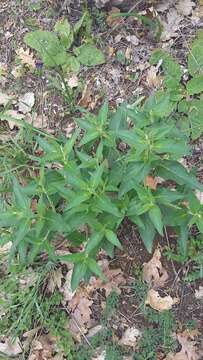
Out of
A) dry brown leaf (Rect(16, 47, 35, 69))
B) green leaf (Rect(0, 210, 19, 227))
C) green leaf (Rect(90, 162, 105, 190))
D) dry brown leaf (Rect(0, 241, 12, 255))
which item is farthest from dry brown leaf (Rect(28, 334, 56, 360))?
dry brown leaf (Rect(16, 47, 35, 69))

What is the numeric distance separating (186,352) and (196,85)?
5.64ft

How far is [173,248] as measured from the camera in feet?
11.1

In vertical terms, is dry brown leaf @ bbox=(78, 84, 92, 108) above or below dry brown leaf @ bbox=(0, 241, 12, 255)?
above

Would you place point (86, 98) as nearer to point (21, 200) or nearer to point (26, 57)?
point (26, 57)

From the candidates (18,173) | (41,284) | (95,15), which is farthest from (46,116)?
(41,284)

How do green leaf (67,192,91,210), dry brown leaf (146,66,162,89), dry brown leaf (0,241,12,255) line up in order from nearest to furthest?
green leaf (67,192,91,210) → dry brown leaf (0,241,12,255) → dry brown leaf (146,66,162,89)

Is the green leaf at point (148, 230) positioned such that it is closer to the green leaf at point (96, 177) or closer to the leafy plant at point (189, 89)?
the green leaf at point (96, 177)

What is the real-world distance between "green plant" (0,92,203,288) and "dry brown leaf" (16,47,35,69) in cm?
134

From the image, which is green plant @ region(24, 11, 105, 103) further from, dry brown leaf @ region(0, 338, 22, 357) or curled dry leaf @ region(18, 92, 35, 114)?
dry brown leaf @ region(0, 338, 22, 357)

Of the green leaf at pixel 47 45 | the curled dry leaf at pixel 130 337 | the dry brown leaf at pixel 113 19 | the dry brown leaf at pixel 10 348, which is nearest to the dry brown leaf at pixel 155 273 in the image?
the curled dry leaf at pixel 130 337

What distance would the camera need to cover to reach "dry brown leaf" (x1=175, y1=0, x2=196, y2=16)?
12.8ft

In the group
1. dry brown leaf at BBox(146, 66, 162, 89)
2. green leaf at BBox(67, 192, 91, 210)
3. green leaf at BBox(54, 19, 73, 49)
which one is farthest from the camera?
green leaf at BBox(54, 19, 73, 49)

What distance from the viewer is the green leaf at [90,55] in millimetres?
3918

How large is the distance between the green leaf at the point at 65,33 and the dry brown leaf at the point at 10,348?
2190 mm
